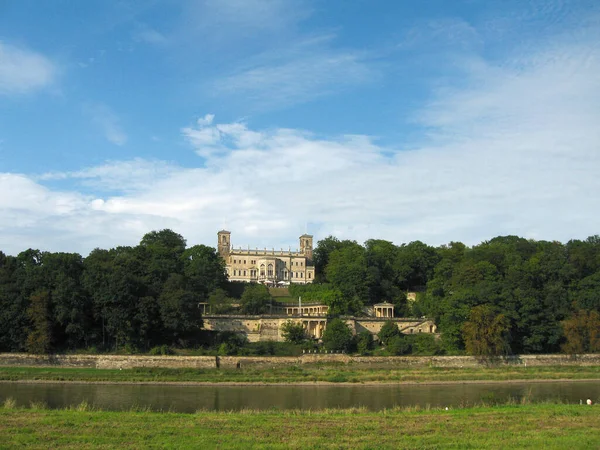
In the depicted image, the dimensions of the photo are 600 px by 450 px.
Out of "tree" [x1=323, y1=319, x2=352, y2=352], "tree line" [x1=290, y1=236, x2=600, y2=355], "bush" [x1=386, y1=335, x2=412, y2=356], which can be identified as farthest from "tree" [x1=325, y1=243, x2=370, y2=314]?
"bush" [x1=386, y1=335, x2=412, y2=356]

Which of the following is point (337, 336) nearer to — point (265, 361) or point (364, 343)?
point (364, 343)

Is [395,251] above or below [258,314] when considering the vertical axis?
above

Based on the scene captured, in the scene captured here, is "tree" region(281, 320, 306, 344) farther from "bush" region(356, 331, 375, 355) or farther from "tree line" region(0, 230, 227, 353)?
"tree line" region(0, 230, 227, 353)

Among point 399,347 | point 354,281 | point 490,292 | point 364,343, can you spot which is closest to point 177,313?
point 364,343

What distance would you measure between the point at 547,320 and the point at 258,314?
2504cm

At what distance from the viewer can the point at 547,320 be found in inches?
1773

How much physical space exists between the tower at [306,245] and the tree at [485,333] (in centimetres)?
5132

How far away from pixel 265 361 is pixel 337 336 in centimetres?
722

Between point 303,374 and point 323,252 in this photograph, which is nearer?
point 303,374

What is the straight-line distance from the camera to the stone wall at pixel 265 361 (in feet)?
129

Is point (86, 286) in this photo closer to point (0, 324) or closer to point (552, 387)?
point (0, 324)

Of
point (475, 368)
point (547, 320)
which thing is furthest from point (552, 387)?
point (547, 320)

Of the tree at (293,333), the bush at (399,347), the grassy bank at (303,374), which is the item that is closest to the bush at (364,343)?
the bush at (399,347)

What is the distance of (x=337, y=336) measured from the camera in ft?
150
